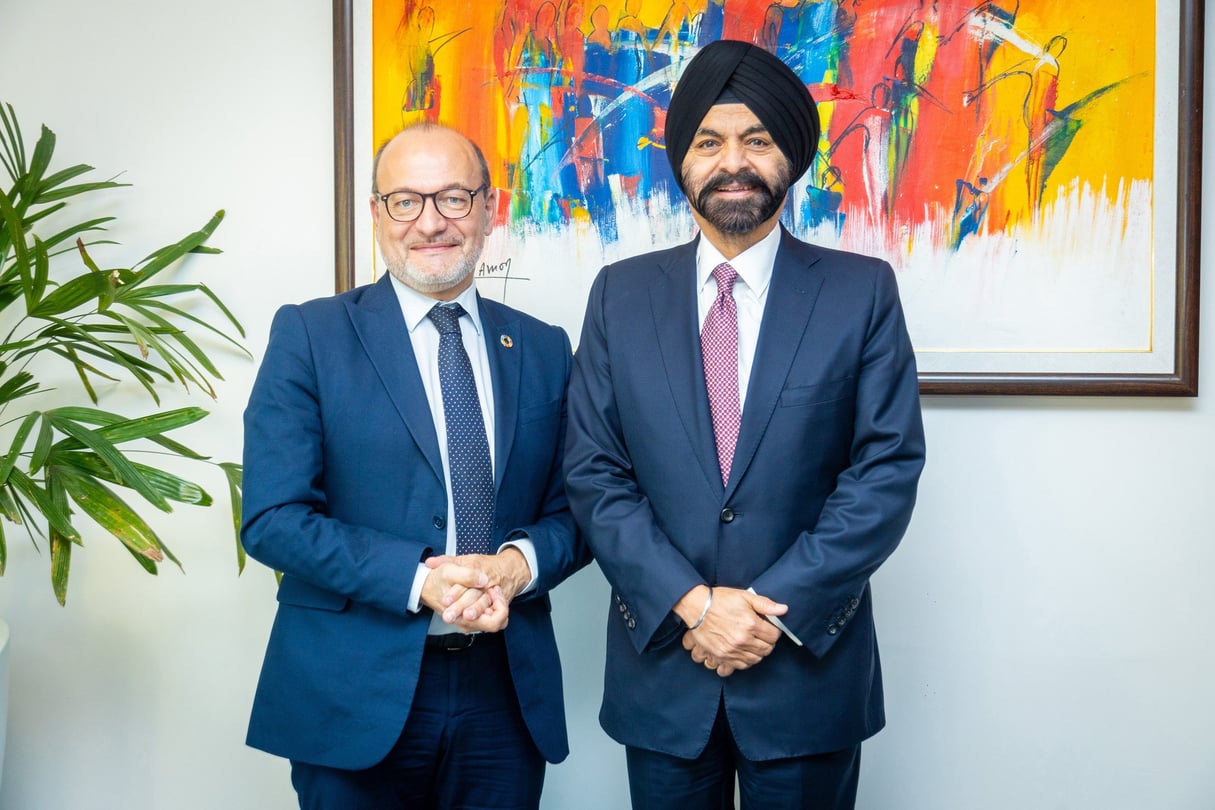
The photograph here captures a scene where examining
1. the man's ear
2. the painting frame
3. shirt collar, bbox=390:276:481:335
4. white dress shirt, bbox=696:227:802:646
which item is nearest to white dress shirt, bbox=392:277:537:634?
shirt collar, bbox=390:276:481:335

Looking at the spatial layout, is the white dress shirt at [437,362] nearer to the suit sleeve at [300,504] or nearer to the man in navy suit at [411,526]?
the man in navy suit at [411,526]

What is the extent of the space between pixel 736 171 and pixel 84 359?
196cm

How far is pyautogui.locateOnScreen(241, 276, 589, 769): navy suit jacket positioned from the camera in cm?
170

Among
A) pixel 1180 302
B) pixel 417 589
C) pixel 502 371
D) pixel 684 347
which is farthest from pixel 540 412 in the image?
pixel 1180 302

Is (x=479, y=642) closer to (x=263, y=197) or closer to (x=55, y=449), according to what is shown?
(x=55, y=449)

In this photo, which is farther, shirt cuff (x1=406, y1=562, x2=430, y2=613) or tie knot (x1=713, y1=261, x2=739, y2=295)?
tie knot (x1=713, y1=261, x2=739, y2=295)

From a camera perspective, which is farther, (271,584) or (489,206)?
(271,584)

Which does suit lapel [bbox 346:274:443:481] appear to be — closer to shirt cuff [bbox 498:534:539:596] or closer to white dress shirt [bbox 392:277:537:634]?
white dress shirt [bbox 392:277:537:634]

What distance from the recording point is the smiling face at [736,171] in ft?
5.83

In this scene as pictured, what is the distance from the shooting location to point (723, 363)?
5.85 feet

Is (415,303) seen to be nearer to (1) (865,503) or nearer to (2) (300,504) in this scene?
(2) (300,504)

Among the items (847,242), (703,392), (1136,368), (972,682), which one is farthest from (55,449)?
(1136,368)

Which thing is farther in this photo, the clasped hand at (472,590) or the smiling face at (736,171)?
the smiling face at (736,171)
